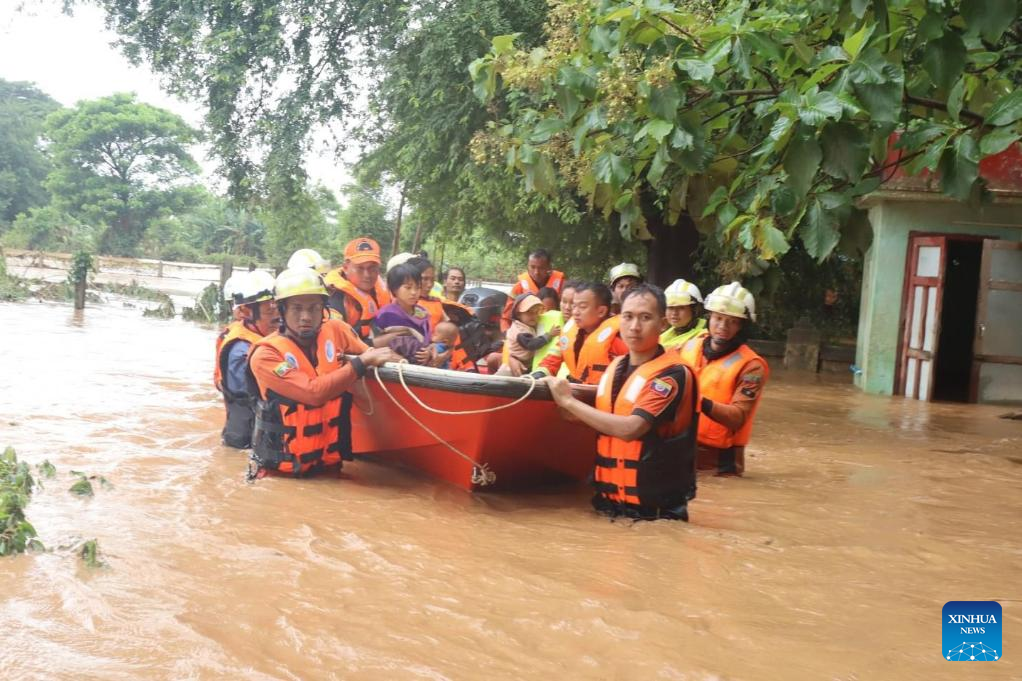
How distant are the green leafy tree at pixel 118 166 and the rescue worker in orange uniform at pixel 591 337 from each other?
1545 inches

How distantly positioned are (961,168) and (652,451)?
86.0 inches

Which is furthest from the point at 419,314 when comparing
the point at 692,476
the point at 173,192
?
the point at 173,192

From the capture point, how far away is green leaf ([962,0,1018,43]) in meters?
2.86

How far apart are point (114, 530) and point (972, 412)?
1033 cm

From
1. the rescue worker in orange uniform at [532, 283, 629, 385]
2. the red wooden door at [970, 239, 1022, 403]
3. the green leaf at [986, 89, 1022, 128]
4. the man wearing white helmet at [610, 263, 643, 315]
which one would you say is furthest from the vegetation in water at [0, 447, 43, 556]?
the red wooden door at [970, 239, 1022, 403]

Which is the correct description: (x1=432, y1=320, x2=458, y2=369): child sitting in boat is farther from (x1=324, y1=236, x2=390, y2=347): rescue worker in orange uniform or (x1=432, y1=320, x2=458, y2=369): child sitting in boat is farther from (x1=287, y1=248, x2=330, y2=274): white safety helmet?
Result: (x1=287, y1=248, x2=330, y2=274): white safety helmet

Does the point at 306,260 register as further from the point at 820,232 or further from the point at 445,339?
the point at 820,232

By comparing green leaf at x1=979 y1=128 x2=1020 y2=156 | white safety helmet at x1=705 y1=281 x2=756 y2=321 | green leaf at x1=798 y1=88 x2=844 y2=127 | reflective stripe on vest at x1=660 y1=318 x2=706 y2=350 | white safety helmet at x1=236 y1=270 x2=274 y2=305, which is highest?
green leaf at x1=798 y1=88 x2=844 y2=127

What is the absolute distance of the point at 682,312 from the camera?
22.4 feet

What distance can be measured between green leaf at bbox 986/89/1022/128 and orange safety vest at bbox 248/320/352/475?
3652 millimetres

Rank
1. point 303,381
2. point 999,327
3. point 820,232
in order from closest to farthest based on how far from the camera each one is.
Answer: point 820,232 < point 303,381 < point 999,327

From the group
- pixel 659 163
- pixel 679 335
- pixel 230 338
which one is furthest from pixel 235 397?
pixel 659 163

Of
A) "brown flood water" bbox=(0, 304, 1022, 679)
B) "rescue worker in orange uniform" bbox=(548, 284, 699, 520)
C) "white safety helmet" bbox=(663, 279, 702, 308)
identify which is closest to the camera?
"brown flood water" bbox=(0, 304, 1022, 679)

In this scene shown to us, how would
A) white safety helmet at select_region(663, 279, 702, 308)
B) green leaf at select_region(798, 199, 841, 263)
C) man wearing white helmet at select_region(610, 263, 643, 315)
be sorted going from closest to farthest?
green leaf at select_region(798, 199, 841, 263), white safety helmet at select_region(663, 279, 702, 308), man wearing white helmet at select_region(610, 263, 643, 315)
